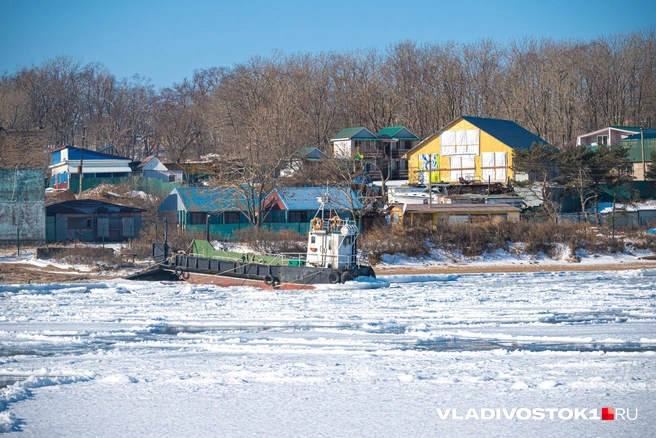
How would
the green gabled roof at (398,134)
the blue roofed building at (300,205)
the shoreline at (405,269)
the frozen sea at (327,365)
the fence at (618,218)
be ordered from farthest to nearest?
the green gabled roof at (398,134) < the blue roofed building at (300,205) < the fence at (618,218) < the shoreline at (405,269) < the frozen sea at (327,365)

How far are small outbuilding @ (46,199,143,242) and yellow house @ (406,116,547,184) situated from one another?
24.0 metres

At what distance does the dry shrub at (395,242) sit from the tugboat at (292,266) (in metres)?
7.98

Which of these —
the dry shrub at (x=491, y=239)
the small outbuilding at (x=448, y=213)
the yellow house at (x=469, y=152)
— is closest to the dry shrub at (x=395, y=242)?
the dry shrub at (x=491, y=239)

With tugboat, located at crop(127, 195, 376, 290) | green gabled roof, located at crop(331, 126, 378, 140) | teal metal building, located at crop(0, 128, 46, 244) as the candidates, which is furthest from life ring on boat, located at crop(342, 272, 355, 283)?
green gabled roof, located at crop(331, 126, 378, 140)

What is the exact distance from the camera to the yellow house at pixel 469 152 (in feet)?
199

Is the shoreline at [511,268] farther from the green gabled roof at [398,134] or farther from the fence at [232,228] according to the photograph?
the green gabled roof at [398,134]

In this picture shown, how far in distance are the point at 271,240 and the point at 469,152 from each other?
80.2ft

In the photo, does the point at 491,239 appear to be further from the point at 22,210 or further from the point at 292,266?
the point at 22,210

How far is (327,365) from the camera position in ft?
54.3

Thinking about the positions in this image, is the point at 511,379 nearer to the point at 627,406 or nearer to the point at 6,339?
the point at 627,406

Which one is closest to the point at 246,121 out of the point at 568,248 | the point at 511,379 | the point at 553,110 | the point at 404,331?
the point at 553,110

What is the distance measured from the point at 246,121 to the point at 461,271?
42103 millimetres

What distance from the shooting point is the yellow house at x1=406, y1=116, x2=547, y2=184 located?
199 feet

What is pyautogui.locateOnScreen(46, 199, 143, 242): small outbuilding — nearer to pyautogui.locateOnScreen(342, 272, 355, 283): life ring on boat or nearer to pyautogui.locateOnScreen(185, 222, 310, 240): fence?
pyautogui.locateOnScreen(185, 222, 310, 240): fence
